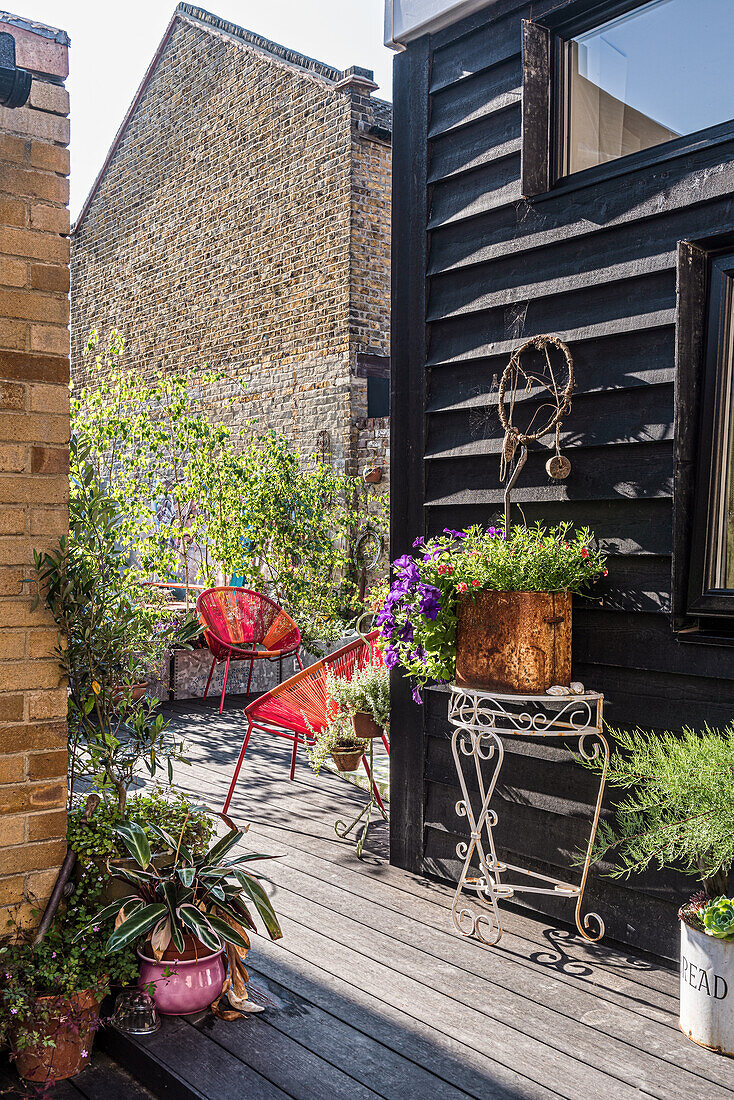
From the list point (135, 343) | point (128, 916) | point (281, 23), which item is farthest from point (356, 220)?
point (128, 916)

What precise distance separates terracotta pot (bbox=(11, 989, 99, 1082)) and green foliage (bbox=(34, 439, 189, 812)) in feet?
1.69

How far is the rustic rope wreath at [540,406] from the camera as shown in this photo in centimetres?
266

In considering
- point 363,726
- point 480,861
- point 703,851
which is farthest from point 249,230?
point 703,851

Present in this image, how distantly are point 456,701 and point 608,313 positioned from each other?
1.20 metres

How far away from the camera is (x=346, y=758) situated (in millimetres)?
3785

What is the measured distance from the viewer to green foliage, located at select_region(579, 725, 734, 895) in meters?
2.04

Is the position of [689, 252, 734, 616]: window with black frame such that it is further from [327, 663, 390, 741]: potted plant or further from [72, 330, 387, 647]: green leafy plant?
[72, 330, 387, 647]: green leafy plant

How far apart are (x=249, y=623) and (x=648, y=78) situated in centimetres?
435

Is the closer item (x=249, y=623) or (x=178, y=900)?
(x=178, y=900)

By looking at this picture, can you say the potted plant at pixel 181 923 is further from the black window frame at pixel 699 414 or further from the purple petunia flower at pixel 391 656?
the black window frame at pixel 699 414

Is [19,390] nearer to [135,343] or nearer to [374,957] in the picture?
[374,957]

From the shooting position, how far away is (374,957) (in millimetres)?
2555

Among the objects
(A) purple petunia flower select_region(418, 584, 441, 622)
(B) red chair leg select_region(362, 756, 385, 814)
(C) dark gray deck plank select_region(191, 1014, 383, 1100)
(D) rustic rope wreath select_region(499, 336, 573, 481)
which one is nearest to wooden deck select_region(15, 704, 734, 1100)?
(C) dark gray deck plank select_region(191, 1014, 383, 1100)

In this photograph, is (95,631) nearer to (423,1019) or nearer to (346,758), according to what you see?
(423,1019)
